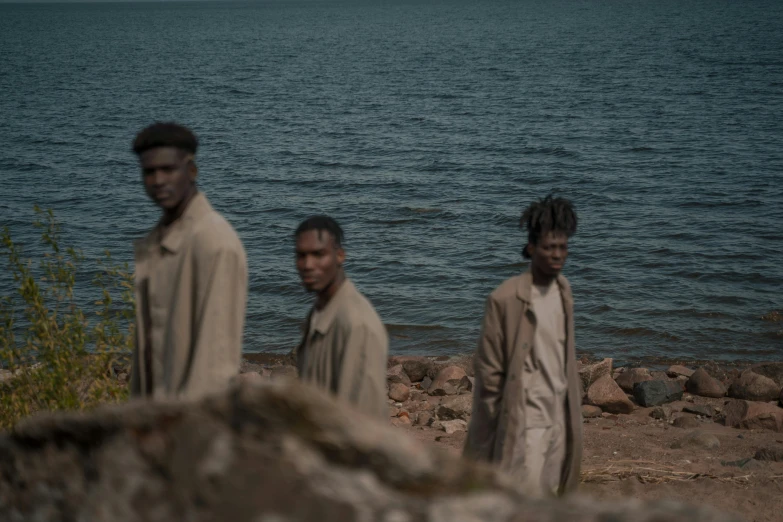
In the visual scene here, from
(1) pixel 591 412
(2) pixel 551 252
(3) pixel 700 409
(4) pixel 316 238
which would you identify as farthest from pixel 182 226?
(3) pixel 700 409

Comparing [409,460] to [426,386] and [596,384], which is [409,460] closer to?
[596,384]

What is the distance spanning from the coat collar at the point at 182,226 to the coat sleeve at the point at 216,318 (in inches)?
4.8

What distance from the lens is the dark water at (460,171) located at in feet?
57.2

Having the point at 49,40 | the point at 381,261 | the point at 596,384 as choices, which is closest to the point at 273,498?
the point at 596,384

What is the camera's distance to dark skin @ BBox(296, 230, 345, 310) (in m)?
4.17

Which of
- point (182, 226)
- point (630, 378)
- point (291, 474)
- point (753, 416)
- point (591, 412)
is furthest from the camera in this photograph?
point (630, 378)

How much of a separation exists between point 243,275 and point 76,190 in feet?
82.9

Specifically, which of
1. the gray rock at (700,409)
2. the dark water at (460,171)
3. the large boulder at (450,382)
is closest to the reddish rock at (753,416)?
the gray rock at (700,409)

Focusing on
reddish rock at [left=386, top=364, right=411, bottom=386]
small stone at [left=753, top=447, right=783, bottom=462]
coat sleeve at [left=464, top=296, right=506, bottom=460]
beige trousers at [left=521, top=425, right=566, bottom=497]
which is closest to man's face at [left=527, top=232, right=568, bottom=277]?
coat sleeve at [left=464, top=296, right=506, bottom=460]

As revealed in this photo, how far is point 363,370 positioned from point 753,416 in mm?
8045

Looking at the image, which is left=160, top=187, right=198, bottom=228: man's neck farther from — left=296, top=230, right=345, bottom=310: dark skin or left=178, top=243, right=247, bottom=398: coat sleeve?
left=296, top=230, right=345, bottom=310: dark skin

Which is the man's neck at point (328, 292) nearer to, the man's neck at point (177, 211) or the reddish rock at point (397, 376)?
the man's neck at point (177, 211)

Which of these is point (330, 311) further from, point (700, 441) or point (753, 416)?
point (753, 416)

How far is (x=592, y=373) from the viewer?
12.2 meters
